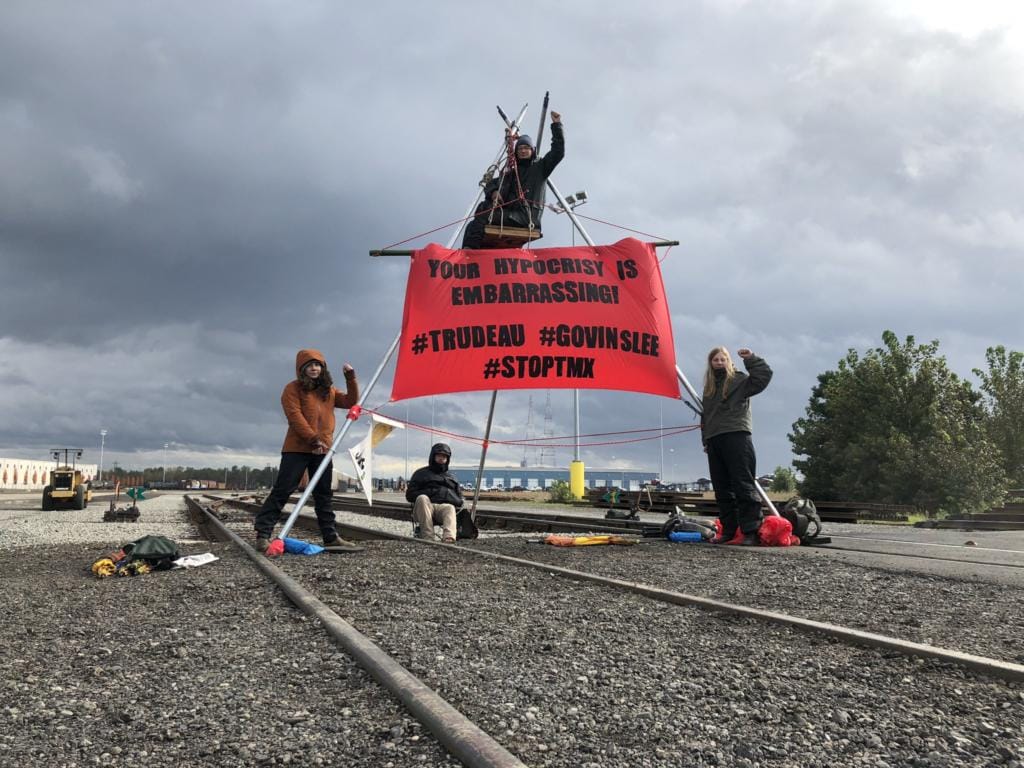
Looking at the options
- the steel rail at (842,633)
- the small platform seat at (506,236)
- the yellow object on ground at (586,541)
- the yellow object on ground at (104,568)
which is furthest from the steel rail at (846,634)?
the small platform seat at (506,236)

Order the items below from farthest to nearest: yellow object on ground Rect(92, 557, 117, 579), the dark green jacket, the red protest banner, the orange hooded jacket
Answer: the red protest banner, the dark green jacket, the orange hooded jacket, yellow object on ground Rect(92, 557, 117, 579)

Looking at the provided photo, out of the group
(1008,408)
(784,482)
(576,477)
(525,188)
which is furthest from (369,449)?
(784,482)

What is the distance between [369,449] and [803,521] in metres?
5.18

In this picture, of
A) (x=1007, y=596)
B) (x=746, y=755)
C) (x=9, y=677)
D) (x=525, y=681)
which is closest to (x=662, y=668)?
(x=525, y=681)

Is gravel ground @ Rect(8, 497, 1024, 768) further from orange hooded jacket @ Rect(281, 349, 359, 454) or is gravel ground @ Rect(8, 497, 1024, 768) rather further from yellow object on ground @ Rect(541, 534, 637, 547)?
yellow object on ground @ Rect(541, 534, 637, 547)

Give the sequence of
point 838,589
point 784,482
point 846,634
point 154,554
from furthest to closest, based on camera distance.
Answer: point 784,482, point 154,554, point 838,589, point 846,634

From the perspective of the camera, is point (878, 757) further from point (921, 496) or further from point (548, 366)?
point (921, 496)

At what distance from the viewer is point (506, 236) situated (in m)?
10.1

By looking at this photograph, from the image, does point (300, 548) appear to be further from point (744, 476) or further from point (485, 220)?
point (485, 220)

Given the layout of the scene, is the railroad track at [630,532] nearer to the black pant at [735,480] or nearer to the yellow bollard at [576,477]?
the black pant at [735,480]

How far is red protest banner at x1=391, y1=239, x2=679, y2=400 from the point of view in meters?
8.91

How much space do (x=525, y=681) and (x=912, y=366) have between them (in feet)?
107

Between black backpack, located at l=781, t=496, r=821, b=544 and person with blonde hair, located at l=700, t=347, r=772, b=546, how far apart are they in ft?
2.10

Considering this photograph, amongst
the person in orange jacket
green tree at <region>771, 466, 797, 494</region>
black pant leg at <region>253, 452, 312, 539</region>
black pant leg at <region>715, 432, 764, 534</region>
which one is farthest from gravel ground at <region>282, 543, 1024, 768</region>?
green tree at <region>771, 466, 797, 494</region>
